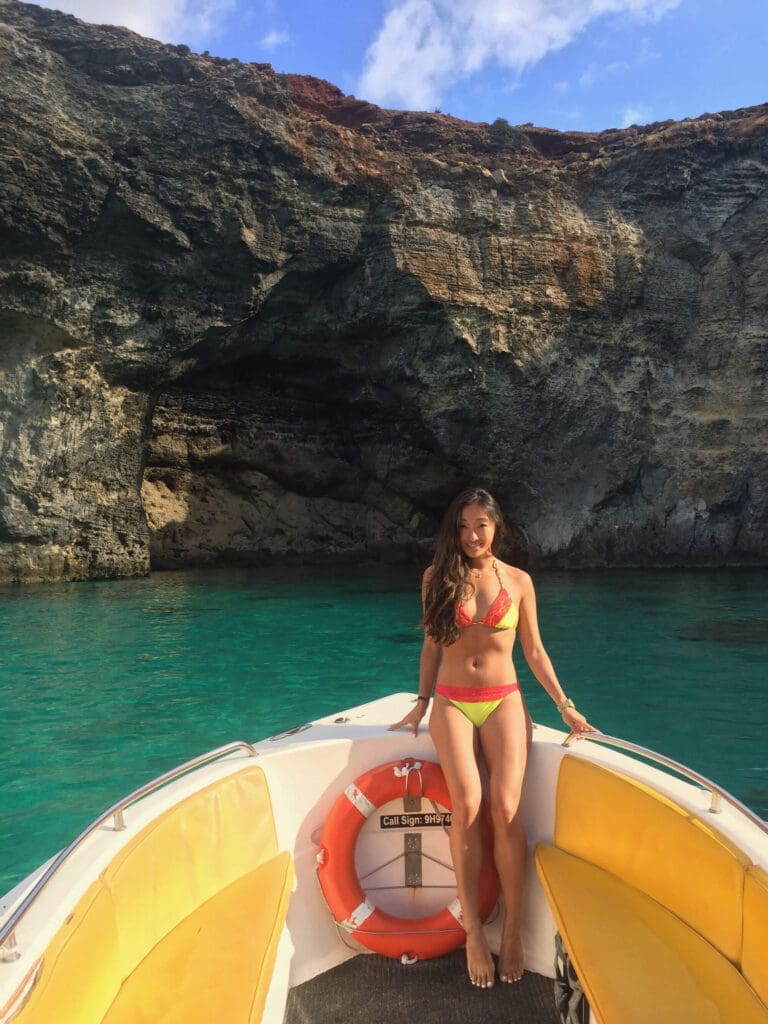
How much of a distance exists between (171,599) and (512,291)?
12.1 m

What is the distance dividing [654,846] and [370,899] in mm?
1089

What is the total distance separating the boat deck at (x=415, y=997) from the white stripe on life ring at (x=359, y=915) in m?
0.17

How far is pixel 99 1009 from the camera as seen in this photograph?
1483mm

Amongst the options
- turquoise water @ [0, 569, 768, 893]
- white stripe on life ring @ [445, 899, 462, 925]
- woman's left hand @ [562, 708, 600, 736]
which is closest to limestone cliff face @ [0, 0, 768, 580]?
turquoise water @ [0, 569, 768, 893]

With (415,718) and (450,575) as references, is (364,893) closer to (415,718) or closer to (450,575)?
(415,718)

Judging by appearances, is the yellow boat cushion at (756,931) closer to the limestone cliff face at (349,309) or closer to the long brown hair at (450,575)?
the long brown hair at (450,575)

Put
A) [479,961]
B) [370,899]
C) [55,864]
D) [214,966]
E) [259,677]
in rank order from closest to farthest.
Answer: [55,864]
[214,966]
[479,961]
[370,899]
[259,677]

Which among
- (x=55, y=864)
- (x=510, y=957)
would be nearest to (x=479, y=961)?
(x=510, y=957)

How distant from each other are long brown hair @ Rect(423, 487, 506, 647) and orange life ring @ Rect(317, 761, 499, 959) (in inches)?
22.1

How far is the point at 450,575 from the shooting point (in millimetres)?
2400

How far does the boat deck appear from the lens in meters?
2.12

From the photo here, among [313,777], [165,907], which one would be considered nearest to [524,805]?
[313,777]

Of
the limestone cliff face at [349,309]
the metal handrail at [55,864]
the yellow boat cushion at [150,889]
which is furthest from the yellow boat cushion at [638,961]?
the limestone cliff face at [349,309]

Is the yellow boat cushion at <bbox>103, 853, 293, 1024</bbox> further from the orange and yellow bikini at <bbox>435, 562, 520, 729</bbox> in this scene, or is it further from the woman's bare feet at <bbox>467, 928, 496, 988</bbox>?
the orange and yellow bikini at <bbox>435, 562, 520, 729</bbox>
